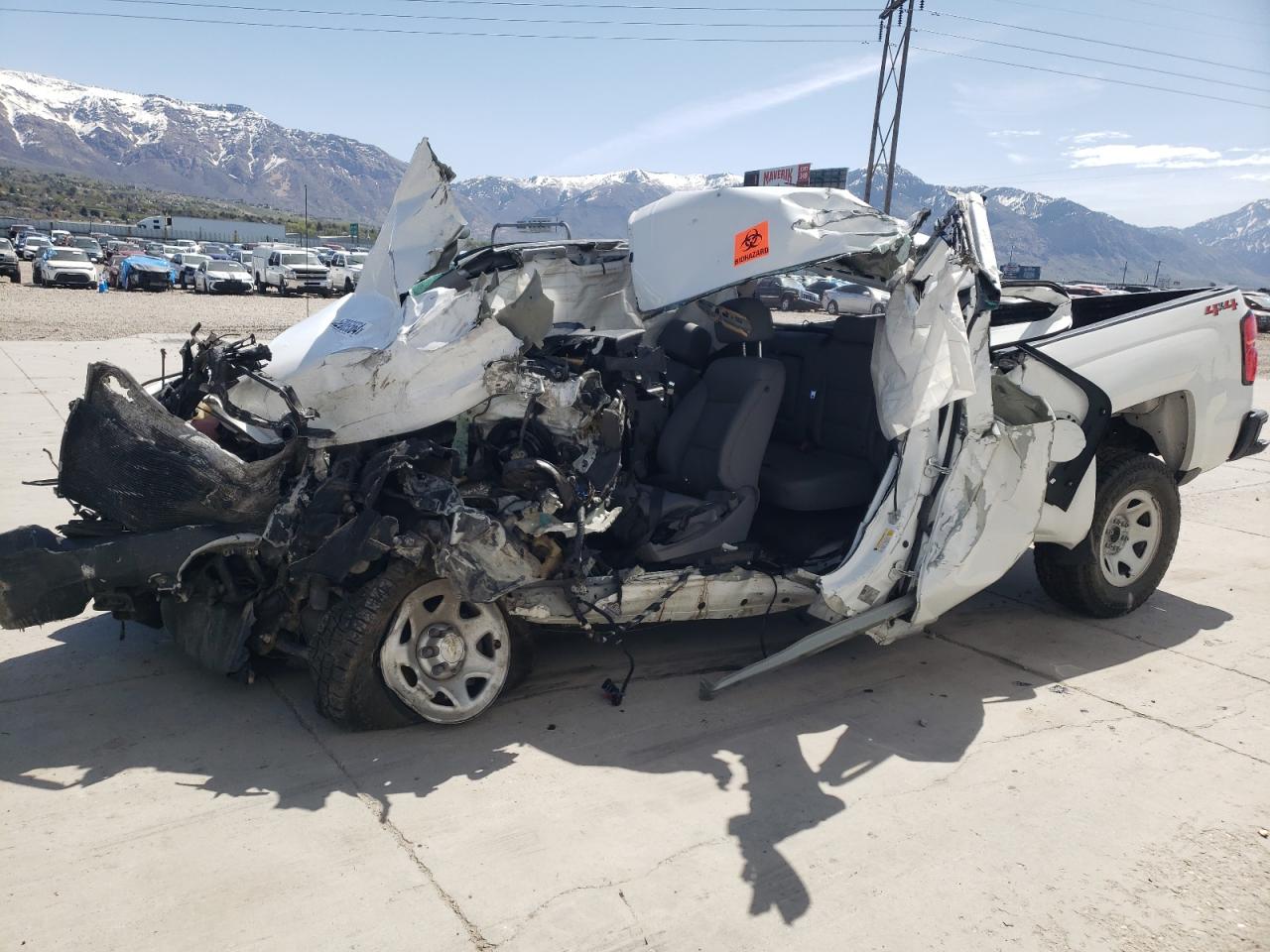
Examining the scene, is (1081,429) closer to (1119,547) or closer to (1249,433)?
(1119,547)

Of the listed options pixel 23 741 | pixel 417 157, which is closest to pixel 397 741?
pixel 23 741

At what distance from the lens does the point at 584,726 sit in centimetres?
420

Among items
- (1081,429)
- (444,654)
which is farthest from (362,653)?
(1081,429)

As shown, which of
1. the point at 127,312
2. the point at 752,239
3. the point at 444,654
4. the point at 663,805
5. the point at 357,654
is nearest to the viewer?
the point at 663,805

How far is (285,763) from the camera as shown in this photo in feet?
12.3

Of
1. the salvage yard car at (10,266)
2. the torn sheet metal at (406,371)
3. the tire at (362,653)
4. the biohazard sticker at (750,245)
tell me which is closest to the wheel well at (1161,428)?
the biohazard sticker at (750,245)

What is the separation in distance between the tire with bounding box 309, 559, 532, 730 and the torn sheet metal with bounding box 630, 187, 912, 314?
70.1 inches

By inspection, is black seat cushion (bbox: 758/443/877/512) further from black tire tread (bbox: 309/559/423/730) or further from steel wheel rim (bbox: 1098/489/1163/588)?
black tire tread (bbox: 309/559/423/730)

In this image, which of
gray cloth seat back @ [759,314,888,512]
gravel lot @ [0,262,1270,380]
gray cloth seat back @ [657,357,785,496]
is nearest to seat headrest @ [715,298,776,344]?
gray cloth seat back @ [657,357,785,496]

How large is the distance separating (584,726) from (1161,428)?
13.2ft

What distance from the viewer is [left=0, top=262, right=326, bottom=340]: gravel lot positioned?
1841 cm

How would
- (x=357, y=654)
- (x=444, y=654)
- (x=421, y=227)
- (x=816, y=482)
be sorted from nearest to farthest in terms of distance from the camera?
(x=357, y=654) → (x=444, y=654) → (x=421, y=227) → (x=816, y=482)

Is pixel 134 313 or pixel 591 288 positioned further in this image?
pixel 134 313

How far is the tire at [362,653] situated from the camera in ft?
12.6
